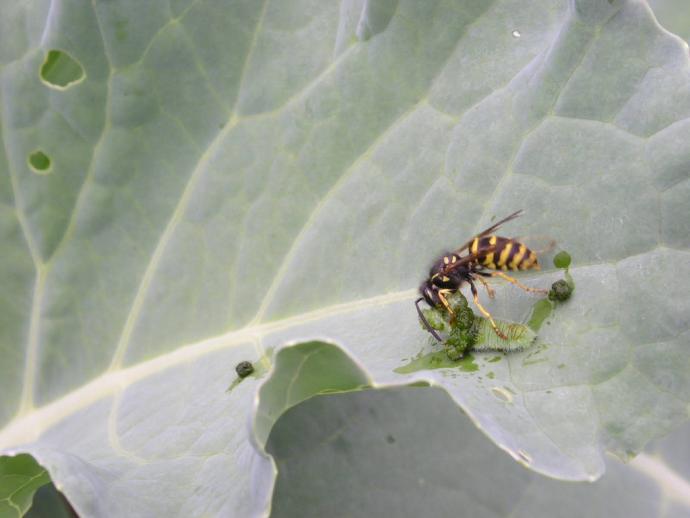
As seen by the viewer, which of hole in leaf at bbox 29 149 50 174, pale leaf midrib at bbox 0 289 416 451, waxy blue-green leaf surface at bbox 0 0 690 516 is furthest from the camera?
hole in leaf at bbox 29 149 50 174

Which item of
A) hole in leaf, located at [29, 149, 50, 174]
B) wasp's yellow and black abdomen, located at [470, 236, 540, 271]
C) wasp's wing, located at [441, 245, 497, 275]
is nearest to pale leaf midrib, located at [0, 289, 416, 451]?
wasp's wing, located at [441, 245, 497, 275]

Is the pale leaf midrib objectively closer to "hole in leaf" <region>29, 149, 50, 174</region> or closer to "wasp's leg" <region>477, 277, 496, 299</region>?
"wasp's leg" <region>477, 277, 496, 299</region>

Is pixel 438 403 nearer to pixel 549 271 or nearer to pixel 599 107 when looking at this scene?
pixel 549 271

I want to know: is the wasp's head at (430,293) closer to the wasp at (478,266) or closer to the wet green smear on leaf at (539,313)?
the wasp at (478,266)

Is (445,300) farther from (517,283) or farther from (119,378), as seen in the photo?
(119,378)

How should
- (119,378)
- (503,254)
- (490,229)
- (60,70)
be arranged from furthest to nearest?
(119,378) → (60,70) → (490,229) → (503,254)

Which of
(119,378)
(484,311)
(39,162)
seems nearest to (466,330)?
(484,311)
